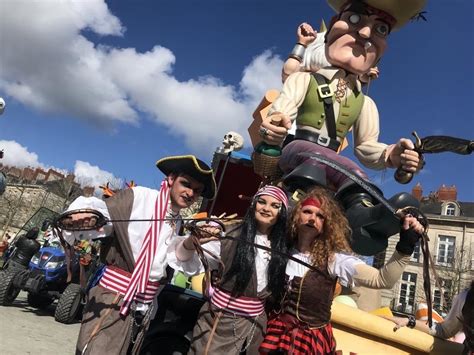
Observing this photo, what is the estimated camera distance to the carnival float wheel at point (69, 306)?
561cm

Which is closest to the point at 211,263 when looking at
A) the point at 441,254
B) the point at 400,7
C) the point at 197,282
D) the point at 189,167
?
the point at 189,167

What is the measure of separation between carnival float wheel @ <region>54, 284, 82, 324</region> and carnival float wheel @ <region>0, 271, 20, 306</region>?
97cm

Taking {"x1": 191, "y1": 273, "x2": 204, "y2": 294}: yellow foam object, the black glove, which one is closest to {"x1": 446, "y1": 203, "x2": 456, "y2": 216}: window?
{"x1": 191, "y1": 273, "x2": 204, "y2": 294}: yellow foam object

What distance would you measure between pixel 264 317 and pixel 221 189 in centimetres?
204

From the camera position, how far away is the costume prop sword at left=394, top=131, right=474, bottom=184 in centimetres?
219

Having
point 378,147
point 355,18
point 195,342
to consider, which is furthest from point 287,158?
point 195,342

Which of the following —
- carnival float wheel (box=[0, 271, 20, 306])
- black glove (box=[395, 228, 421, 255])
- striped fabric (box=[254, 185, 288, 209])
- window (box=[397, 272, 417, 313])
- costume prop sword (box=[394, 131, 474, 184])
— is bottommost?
carnival float wheel (box=[0, 271, 20, 306])

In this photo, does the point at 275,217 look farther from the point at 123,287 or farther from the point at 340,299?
the point at 340,299

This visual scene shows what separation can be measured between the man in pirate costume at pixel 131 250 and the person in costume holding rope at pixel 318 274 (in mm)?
588

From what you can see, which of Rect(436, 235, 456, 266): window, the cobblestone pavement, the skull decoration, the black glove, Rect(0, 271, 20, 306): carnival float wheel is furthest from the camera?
Rect(436, 235, 456, 266): window

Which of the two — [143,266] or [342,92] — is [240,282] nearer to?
[143,266]

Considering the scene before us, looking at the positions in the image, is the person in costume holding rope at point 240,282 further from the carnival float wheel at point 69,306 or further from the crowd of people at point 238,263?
the carnival float wheel at point 69,306

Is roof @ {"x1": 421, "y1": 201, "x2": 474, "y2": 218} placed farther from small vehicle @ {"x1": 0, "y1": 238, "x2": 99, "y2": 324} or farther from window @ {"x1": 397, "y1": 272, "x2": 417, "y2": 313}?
small vehicle @ {"x1": 0, "y1": 238, "x2": 99, "y2": 324}

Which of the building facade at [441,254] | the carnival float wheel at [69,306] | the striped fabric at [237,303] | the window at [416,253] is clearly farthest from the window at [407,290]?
the striped fabric at [237,303]
